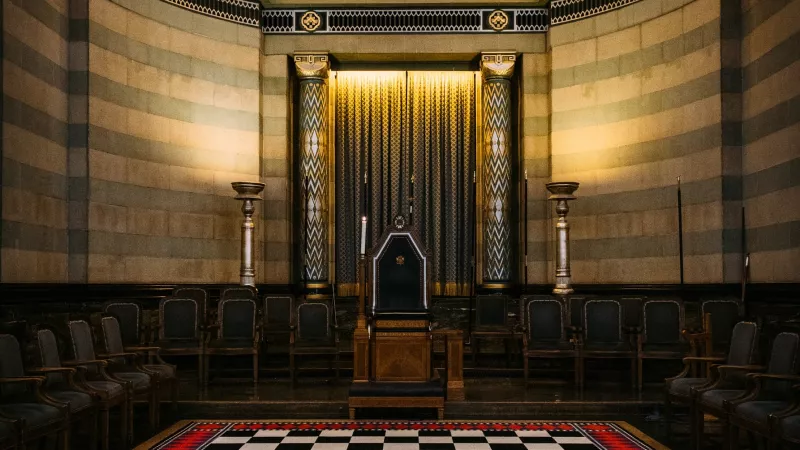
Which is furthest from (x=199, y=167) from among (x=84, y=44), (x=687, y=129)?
(x=687, y=129)

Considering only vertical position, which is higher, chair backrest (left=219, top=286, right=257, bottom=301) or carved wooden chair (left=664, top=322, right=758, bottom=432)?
chair backrest (left=219, top=286, right=257, bottom=301)

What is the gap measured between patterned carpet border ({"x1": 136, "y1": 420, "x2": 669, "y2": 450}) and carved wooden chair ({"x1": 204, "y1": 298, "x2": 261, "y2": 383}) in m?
1.61

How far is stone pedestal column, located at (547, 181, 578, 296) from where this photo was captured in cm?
1004

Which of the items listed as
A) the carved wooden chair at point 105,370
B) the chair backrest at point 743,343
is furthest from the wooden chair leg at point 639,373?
the carved wooden chair at point 105,370

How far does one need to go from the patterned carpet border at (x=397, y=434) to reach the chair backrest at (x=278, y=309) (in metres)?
2.40

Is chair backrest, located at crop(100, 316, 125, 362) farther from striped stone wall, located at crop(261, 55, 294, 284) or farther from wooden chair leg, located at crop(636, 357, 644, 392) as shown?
striped stone wall, located at crop(261, 55, 294, 284)

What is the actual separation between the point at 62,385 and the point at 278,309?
3758 millimetres

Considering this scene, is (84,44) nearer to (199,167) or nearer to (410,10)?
(199,167)

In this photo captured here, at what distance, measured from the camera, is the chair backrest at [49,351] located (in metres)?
5.22

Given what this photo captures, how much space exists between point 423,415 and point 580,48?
613 cm

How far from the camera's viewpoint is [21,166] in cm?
Answer: 796

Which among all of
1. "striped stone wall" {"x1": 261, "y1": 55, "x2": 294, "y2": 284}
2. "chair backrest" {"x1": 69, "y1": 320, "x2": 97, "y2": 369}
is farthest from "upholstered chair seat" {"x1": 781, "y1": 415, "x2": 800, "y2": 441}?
"striped stone wall" {"x1": 261, "y1": 55, "x2": 294, "y2": 284}

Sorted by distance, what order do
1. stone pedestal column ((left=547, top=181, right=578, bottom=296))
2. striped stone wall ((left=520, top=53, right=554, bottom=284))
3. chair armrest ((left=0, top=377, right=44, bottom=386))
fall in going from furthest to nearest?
1. striped stone wall ((left=520, top=53, right=554, bottom=284))
2. stone pedestal column ((left=547, top=181, right=578, bottom=296))
3. chair armrest ((left=0, top=377, right=44, bottom=386))

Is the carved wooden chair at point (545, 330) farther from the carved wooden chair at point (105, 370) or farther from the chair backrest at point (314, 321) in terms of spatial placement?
the carved wooden chair at point (105, 370)
